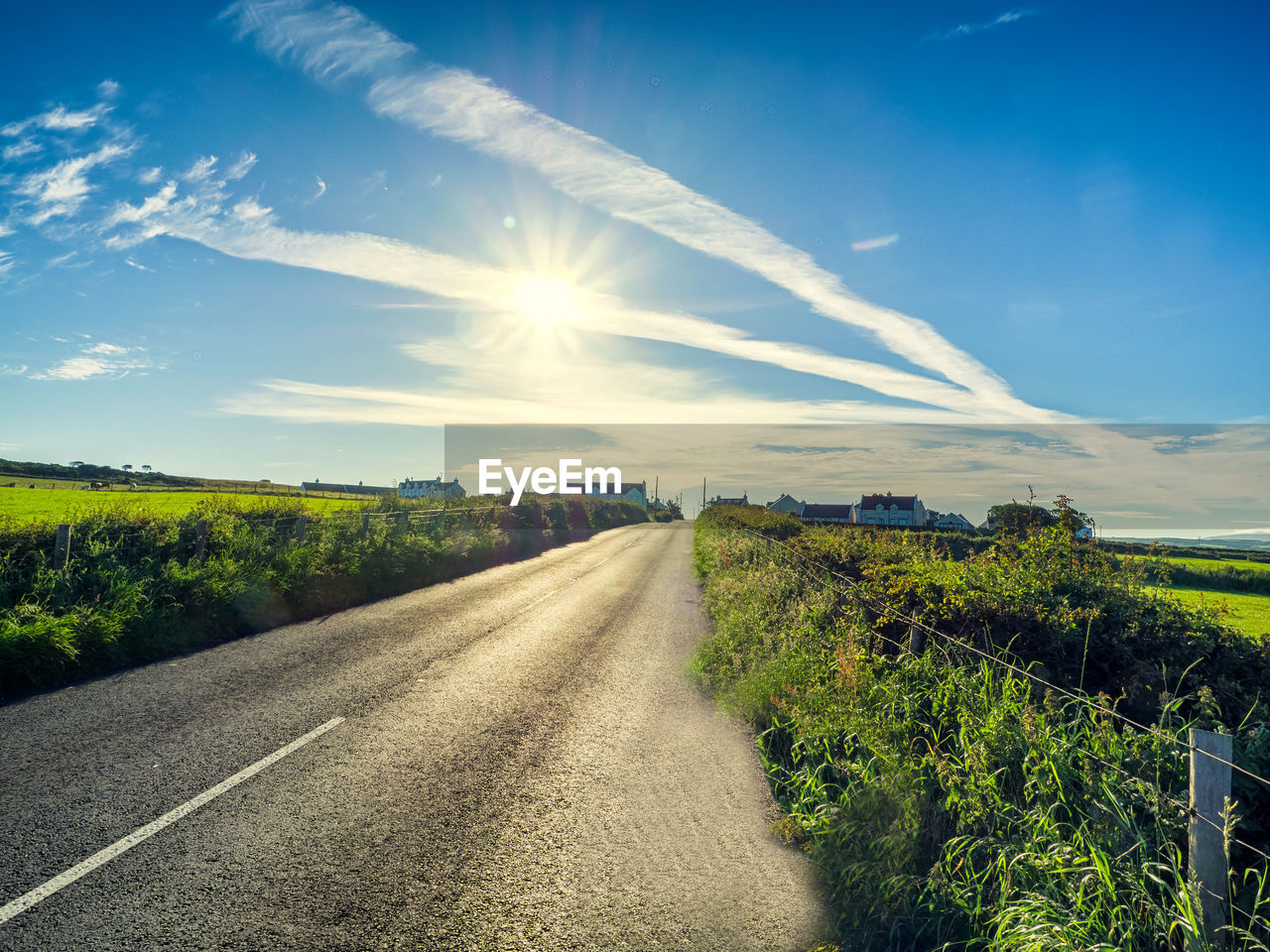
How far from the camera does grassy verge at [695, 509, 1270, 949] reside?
3141mm

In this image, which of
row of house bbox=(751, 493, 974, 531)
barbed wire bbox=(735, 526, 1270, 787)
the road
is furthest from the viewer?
row of house bbox=(751, 493, 974, 531)

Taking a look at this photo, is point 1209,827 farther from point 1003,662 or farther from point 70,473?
point 70,473

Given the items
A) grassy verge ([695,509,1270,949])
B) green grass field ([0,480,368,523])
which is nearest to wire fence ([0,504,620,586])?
green grass field ([0,480,368,523])

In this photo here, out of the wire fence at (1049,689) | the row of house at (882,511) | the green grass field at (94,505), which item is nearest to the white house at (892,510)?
the row of house at (882,511)

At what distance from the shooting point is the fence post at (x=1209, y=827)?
2.81 m

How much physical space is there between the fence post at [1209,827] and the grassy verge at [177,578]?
1039 centimetres

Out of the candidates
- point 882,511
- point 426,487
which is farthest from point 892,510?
point 426,487

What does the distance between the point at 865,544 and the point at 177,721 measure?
1002 centimetres

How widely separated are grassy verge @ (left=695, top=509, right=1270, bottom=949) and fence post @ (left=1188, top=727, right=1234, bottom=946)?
0.08 m

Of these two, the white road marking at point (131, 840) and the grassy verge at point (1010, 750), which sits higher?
the grassy verge at point (1010, 750)

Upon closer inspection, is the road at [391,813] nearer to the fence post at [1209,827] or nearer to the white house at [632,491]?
the fence post at [1209,827]

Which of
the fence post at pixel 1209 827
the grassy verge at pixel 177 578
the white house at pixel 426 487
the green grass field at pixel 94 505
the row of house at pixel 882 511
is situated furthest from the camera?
the white house at pixel 426 487

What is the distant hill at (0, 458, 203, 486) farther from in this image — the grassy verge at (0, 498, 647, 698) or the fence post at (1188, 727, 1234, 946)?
the fence post at (1188, 727, 1234, 946)

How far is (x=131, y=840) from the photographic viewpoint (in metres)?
4.14
